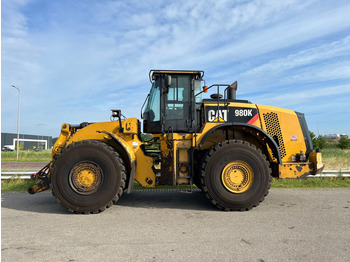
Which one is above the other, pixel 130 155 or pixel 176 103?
pixel 176 103

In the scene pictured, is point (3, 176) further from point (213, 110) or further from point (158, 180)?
point (213, 110)

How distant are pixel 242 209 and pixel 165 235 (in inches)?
72.4

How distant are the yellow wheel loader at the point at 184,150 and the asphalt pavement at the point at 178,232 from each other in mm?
445

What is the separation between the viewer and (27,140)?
82.2 metres

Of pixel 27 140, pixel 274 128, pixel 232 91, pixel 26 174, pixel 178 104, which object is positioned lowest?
pixel 26 174

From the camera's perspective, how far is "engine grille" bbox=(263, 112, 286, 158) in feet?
17.7

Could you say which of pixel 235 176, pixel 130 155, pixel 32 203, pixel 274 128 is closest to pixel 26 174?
pixel 32 203

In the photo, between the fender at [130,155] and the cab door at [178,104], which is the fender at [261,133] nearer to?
the cab door at [178,104]

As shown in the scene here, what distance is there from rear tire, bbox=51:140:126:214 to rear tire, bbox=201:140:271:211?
63.3 inches

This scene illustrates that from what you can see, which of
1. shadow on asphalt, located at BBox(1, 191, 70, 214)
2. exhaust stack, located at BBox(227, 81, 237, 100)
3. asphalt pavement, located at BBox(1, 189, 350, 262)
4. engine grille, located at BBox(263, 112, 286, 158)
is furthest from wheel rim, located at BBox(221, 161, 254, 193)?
shadow on asphalt, located at BBox(1, 191, 70, 214)

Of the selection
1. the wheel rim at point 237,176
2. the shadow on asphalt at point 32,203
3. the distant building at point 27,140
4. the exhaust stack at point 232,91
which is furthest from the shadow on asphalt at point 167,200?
the distant building at point 27,140

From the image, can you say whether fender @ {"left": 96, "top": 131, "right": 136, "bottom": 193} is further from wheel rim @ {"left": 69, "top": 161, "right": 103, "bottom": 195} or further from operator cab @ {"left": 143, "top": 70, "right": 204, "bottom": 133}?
operator cab @ {"left": 143, "top": 70, "right": 204, "bottom": 133}

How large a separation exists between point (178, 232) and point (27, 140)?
298 feet

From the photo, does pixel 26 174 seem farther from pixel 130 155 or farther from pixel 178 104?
pixel 178 104
